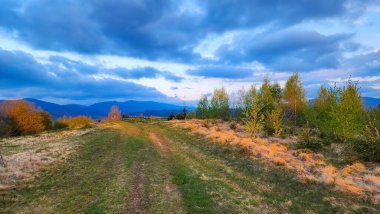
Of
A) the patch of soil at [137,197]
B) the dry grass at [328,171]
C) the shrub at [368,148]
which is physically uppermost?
the shrub at [368,148]

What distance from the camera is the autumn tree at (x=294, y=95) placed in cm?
6328

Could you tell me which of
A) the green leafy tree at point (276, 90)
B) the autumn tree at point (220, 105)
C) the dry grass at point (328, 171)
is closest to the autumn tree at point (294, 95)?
the green leafy tree at point (276, 90)

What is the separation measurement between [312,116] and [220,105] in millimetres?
27988

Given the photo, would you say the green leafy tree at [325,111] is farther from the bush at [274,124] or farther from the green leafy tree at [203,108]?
the green leafy tree at [203,108]

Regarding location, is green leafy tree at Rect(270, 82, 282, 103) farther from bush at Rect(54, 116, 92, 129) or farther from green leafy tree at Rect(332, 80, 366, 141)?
bush at Rect(54, 116, 92, 129)

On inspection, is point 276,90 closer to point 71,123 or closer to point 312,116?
point 312,116

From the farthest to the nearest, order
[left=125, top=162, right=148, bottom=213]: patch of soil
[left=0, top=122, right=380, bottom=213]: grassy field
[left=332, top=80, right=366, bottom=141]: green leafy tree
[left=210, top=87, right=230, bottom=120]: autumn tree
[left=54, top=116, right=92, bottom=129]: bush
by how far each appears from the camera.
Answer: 1. [left=54, top=116, right=92, bottom=129]: bush
2. [left=210, top=87, right=230, bottom=120]: autumn tree
3. [left=332, top=80, right=366, bottom=141]: green leafy tree
4. [left=0, top=122, right=380, bottom=213]: grassy field
5. [left=125, top=162, right=148, bottom=213]: patch of soil

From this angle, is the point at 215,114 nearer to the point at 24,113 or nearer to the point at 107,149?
the point at 107,149

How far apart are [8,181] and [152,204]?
960 centimetres

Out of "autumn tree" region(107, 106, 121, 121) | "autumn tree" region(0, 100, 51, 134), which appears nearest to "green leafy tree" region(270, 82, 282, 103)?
"autumn tree" region(0, 100, 51, 134)

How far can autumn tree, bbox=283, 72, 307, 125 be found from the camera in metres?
63.3

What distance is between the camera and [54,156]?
2336 cm

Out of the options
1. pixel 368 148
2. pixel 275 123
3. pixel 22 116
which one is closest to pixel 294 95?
Answer: pixel 275 123

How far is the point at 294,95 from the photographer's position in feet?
210
